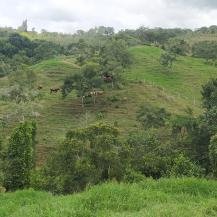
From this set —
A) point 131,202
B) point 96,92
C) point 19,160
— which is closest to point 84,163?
point 19,160

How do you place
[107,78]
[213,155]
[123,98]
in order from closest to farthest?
[213,155]
[123,98]
[107,78]

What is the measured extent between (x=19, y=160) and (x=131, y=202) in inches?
851

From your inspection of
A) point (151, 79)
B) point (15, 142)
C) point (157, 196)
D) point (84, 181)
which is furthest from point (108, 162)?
point (151, 79)

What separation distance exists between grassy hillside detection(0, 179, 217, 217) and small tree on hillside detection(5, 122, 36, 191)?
57.9 feet

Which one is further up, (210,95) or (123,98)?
(210,95)

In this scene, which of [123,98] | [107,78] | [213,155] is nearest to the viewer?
[213,155]

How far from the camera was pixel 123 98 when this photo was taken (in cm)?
6612

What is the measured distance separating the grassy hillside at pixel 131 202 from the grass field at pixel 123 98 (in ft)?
110

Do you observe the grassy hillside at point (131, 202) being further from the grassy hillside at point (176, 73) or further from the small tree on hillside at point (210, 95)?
the grassy hillside at point (176, 73)

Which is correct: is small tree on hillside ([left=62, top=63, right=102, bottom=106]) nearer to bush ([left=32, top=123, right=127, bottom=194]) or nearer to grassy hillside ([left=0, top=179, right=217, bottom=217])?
bush ([left=32, top=123, right=127, bottom=194])

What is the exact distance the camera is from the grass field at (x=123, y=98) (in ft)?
190

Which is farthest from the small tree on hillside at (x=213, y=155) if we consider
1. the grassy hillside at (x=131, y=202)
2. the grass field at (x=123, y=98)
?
the grass field at (x=123, y=98)

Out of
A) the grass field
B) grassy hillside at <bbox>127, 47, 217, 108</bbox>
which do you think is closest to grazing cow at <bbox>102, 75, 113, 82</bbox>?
the grass field

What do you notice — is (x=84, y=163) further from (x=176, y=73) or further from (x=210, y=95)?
(x=176, y=73)
